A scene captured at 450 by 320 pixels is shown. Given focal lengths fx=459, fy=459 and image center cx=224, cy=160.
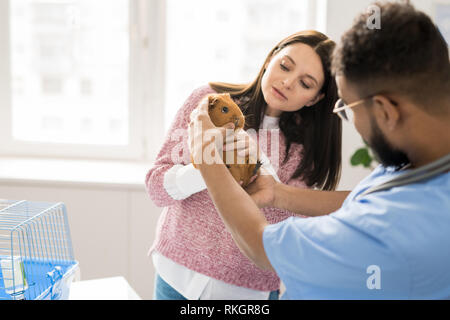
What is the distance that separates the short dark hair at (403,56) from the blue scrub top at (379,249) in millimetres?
143

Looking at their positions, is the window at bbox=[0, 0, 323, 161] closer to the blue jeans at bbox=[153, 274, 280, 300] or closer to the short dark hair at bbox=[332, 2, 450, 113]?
the blue jeans at bbox=[153, 274, 280, 300]

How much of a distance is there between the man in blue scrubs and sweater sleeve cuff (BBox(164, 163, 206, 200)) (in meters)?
0.37

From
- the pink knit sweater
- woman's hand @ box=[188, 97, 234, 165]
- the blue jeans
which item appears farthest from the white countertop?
woman's hand @ box=[188, 97, 234, 165]

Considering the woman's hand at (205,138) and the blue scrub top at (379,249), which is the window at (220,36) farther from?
the blue scrub top at (379,249)

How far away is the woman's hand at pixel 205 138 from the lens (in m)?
0.91

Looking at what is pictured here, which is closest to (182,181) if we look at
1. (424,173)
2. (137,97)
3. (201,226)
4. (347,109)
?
(201,226)

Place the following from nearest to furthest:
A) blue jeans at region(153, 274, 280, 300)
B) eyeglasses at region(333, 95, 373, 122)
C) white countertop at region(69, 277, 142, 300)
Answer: eyeglasses at region(333, 95, 373, 122)
blue jeans at region(153, 274, 280, 300)
white countertop at region(69, 277, 142, 300)

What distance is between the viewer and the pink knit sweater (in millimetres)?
1206

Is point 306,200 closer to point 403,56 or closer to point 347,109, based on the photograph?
point 347,109

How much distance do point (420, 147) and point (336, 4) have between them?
5.40 feet

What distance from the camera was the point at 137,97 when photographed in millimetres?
2525
